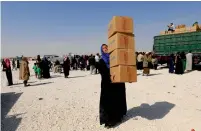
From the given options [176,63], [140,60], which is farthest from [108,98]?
[140,60]

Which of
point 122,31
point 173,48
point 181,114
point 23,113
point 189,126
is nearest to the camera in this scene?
point 122,31

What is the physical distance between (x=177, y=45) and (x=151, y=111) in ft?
43.6

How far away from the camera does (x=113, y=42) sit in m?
5.98

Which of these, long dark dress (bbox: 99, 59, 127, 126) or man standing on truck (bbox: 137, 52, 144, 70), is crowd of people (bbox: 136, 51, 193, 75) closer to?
man standing on truck (bbox: 137, 52, 144, 70)

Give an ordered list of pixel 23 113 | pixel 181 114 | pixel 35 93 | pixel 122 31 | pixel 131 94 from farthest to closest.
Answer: pixel 35 93
pixel 131 94
pixel 23 113
pixel 181 114
pixel 122 31

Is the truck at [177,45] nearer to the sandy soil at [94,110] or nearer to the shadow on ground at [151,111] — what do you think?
the sandy soil at [94,110]

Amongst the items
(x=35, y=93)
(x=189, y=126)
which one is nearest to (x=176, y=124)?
(x=189, y=126)

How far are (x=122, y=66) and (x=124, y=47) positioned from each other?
40cm

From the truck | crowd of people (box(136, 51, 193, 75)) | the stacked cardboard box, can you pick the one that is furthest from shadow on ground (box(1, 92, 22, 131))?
the truck

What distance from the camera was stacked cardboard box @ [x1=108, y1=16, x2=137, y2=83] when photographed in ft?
18.8

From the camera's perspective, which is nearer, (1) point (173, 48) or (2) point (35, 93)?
(2) point (35, 93)

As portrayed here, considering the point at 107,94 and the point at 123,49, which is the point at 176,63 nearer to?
the point at 107,94

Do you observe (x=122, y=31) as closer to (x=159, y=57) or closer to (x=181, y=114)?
(x=181, y=114)

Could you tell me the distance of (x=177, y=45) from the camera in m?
19.8
